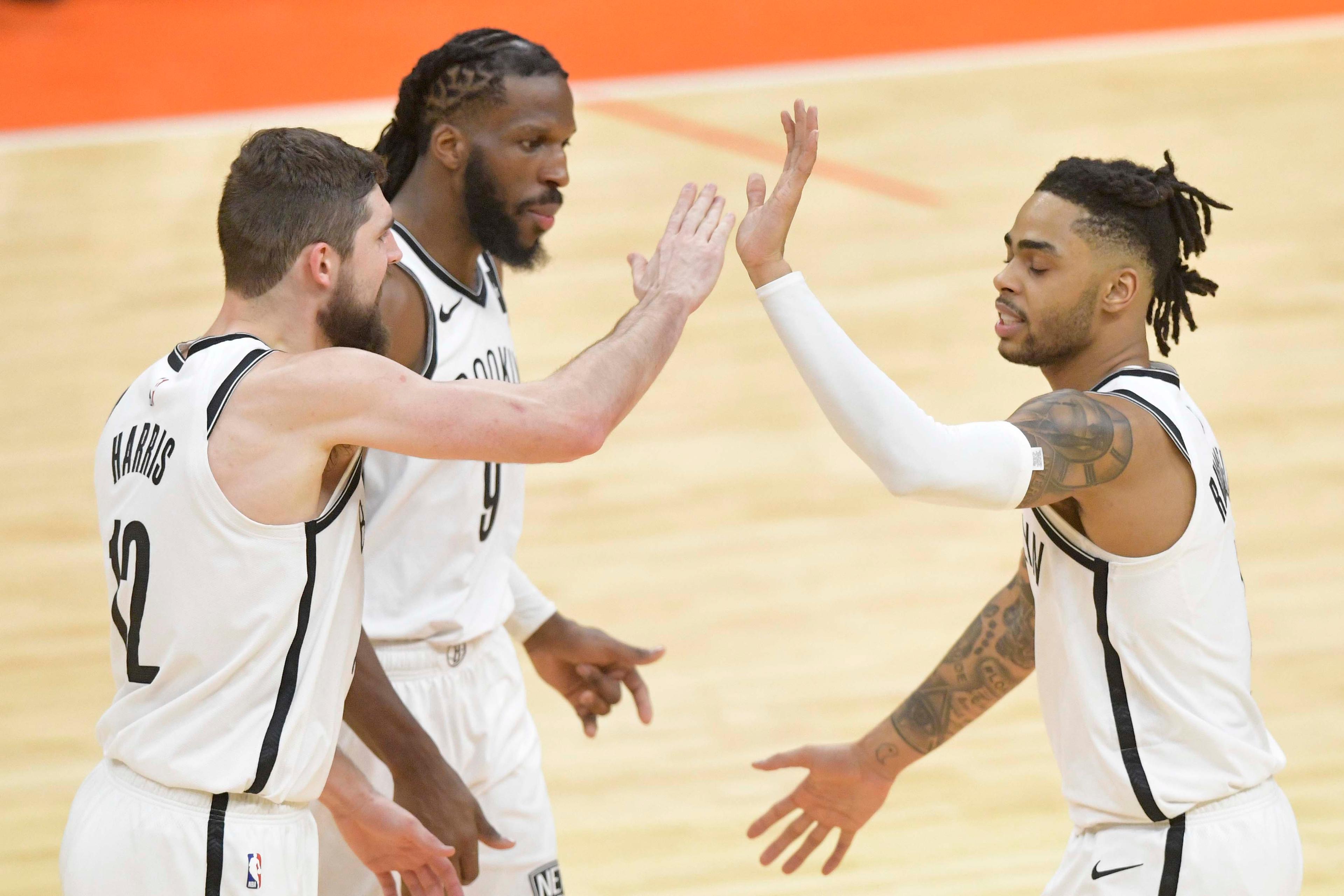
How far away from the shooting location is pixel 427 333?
354 cm

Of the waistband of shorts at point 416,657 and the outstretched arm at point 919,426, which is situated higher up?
the outstretched arm at point 919,426

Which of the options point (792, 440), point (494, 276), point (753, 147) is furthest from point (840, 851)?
point (753, 147)

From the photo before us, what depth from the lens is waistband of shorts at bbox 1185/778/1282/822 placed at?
2914 millimetres

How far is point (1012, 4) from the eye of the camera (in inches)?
441

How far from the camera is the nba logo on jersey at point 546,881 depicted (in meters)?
3.65

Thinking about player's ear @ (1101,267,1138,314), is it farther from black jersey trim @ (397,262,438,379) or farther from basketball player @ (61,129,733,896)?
black jersey trim @ (397,262,438,379)

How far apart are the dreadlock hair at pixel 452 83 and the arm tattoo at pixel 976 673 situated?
1.61 meters

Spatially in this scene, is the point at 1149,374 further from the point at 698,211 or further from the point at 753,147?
the point at 753,147

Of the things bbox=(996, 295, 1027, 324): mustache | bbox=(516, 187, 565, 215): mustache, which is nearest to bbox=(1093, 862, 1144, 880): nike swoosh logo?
bbox=(996, 295, 1027, 324): mustache

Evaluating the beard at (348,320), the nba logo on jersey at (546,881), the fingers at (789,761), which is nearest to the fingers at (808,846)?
the fingers at (789,761)

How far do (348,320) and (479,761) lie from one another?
4.04 feet

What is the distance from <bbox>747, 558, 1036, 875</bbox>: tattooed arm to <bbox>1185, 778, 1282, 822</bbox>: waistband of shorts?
0.51 meters

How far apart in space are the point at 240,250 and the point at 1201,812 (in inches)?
77.3

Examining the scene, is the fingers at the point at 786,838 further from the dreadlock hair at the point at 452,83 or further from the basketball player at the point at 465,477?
the dreadlock hair at the point at 452,83
